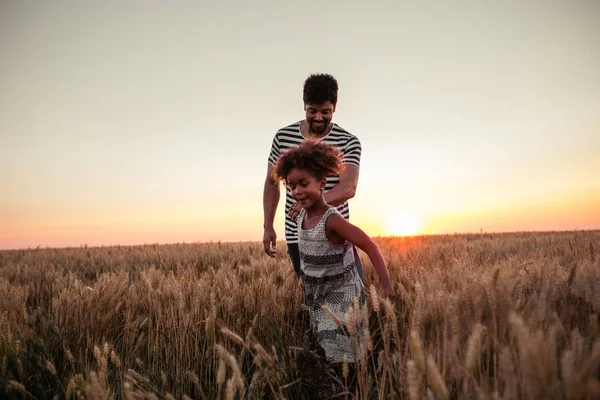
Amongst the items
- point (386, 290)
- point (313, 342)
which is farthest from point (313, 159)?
point (313, 342)

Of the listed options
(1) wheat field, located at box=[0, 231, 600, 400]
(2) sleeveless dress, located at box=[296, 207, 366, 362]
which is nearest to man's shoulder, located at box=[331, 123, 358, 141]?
(2) sleeveless dress, located at box=[296, 207, 366, 362]

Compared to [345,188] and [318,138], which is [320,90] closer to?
[318,138]

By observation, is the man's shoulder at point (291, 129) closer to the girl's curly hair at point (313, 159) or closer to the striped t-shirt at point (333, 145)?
the striped t-shirt at point (333, 145)

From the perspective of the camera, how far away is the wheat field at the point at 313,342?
3.38 ft

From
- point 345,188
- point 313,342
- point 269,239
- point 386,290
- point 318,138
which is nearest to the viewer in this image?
point 386,290

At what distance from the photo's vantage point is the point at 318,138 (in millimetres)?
3129

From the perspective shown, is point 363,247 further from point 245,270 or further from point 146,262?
point 146,262

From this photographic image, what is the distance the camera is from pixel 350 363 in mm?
2168

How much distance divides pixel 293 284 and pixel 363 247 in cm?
127

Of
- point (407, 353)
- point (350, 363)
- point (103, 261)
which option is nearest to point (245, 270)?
point (350, 363)

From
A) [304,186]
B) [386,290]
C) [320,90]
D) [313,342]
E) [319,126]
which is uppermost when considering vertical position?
[320,90]

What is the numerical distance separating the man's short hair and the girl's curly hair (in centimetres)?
45

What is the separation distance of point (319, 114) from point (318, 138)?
→ 0.86ft

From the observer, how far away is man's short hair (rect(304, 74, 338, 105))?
285 centimetres
